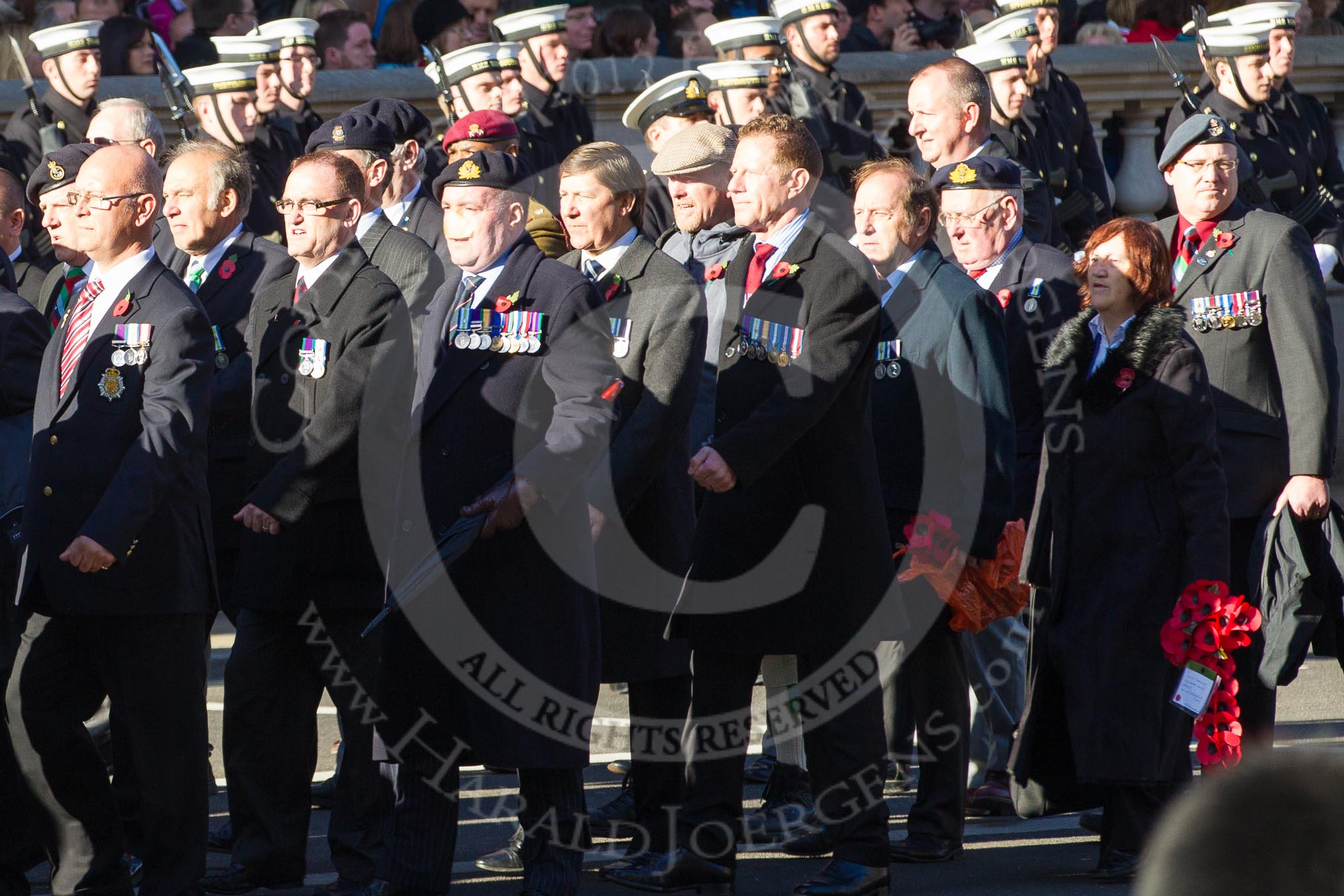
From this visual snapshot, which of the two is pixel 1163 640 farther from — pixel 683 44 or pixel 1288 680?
pixel 683 44

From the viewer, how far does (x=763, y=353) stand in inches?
197

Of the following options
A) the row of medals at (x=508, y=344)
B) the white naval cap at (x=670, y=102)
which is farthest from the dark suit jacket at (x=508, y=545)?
the white naval cap at (x=670, y=102)

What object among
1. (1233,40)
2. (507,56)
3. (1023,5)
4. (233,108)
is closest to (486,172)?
(233,108)

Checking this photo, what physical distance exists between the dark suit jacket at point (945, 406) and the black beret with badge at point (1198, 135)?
79 cm

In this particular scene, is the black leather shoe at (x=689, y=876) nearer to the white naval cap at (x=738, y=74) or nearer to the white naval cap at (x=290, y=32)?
the white naval cap at (x=738, y=74)

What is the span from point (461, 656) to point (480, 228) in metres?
1.06

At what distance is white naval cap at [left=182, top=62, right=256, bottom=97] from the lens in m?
8.01

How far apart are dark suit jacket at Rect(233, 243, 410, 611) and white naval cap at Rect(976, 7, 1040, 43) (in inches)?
178

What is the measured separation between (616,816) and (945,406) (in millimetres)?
1568

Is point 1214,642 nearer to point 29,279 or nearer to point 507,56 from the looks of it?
point 29,279

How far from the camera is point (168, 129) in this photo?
29.1ft

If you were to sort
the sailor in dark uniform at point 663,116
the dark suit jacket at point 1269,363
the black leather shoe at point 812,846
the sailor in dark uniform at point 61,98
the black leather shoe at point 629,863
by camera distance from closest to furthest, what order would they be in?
the black leather shoe at point 629,863 < the black leather shoe at point 812,846 < the dark suit jacket at point 1269,363 < the sailor in dark uniform at point 663,116 < the sailor in dark uniform at point 61,98

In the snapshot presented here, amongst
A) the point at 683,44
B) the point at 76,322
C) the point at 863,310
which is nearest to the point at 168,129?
the point at 683,44

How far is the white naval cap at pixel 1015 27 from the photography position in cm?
882
